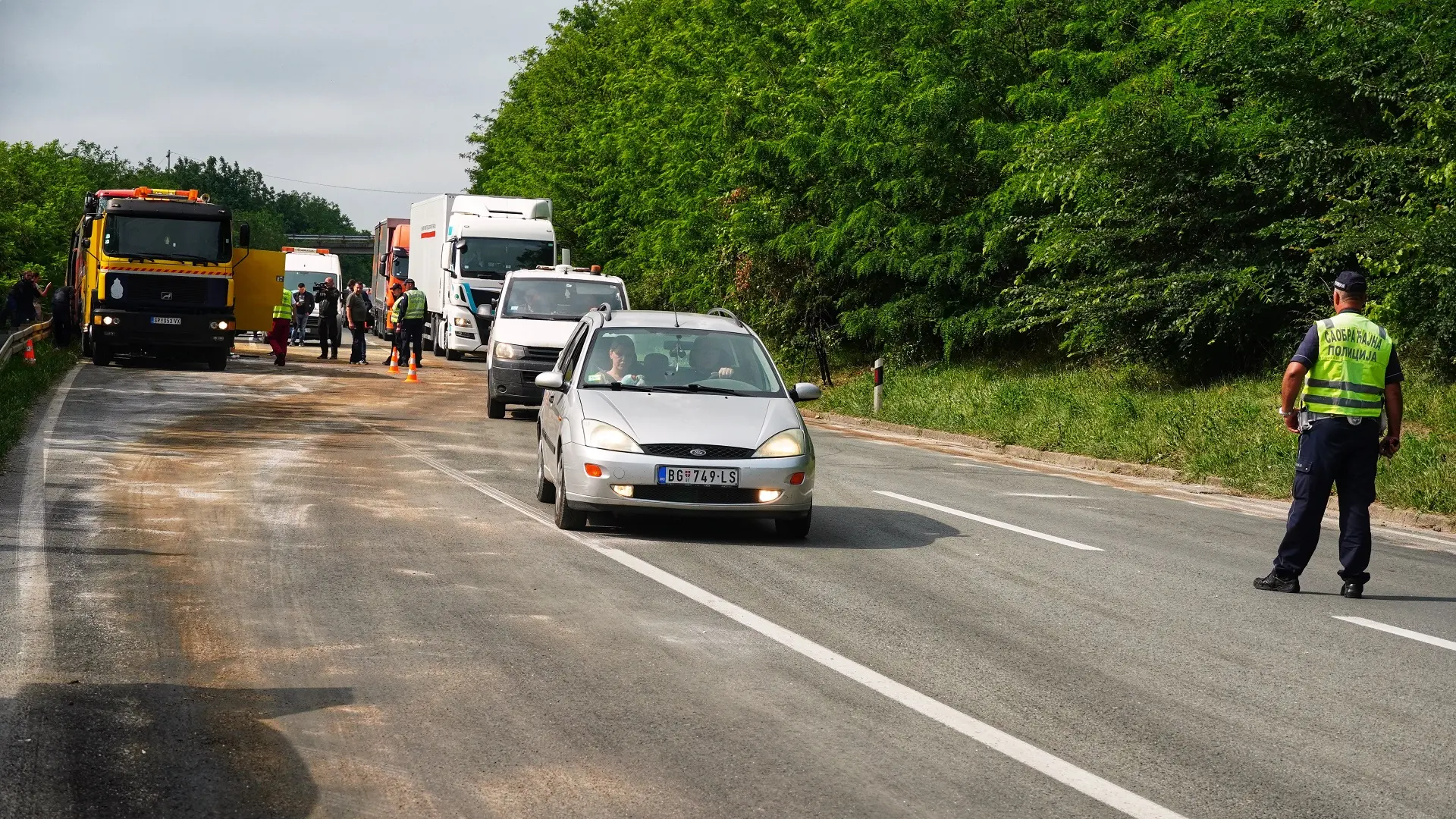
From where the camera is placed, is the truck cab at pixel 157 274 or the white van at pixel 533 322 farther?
the truck cab at pixel 157 274

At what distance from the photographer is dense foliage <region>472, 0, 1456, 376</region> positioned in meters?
18.0

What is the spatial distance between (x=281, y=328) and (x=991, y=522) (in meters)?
23.7

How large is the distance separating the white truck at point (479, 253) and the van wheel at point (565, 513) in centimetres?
2612

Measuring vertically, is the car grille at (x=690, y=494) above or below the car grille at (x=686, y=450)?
below

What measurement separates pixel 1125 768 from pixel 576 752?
1.87m

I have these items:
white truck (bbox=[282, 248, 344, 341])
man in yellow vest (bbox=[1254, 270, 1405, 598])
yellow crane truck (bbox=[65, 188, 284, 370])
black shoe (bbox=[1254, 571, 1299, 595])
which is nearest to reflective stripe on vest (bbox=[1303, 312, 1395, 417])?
man in yellow vest (bbox=[1254, 270, 1405, 598])

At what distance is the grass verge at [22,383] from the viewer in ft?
52.8

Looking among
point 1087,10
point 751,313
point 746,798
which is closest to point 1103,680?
point 746,798

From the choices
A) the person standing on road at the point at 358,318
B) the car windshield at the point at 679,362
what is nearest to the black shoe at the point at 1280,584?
the car windshield at the point at 679,362

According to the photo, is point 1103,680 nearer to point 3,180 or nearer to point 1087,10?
point 1087,10

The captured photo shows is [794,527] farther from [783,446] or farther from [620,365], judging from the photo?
[620,365]

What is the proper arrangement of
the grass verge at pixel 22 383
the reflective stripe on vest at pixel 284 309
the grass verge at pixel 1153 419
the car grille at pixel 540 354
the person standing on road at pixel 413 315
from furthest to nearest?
the reflective stripe on vest at pixel 284 309, the person standing on road at pixel 413 315, the car grille at pixel 540 354, the grass verge at pixel 22 383, the grass verge at pixel 1153 419

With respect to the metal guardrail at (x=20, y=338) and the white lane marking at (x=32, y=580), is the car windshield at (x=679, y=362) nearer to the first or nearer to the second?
the white lane marking at (x=32, y=580)

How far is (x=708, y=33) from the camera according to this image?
40.5 m
